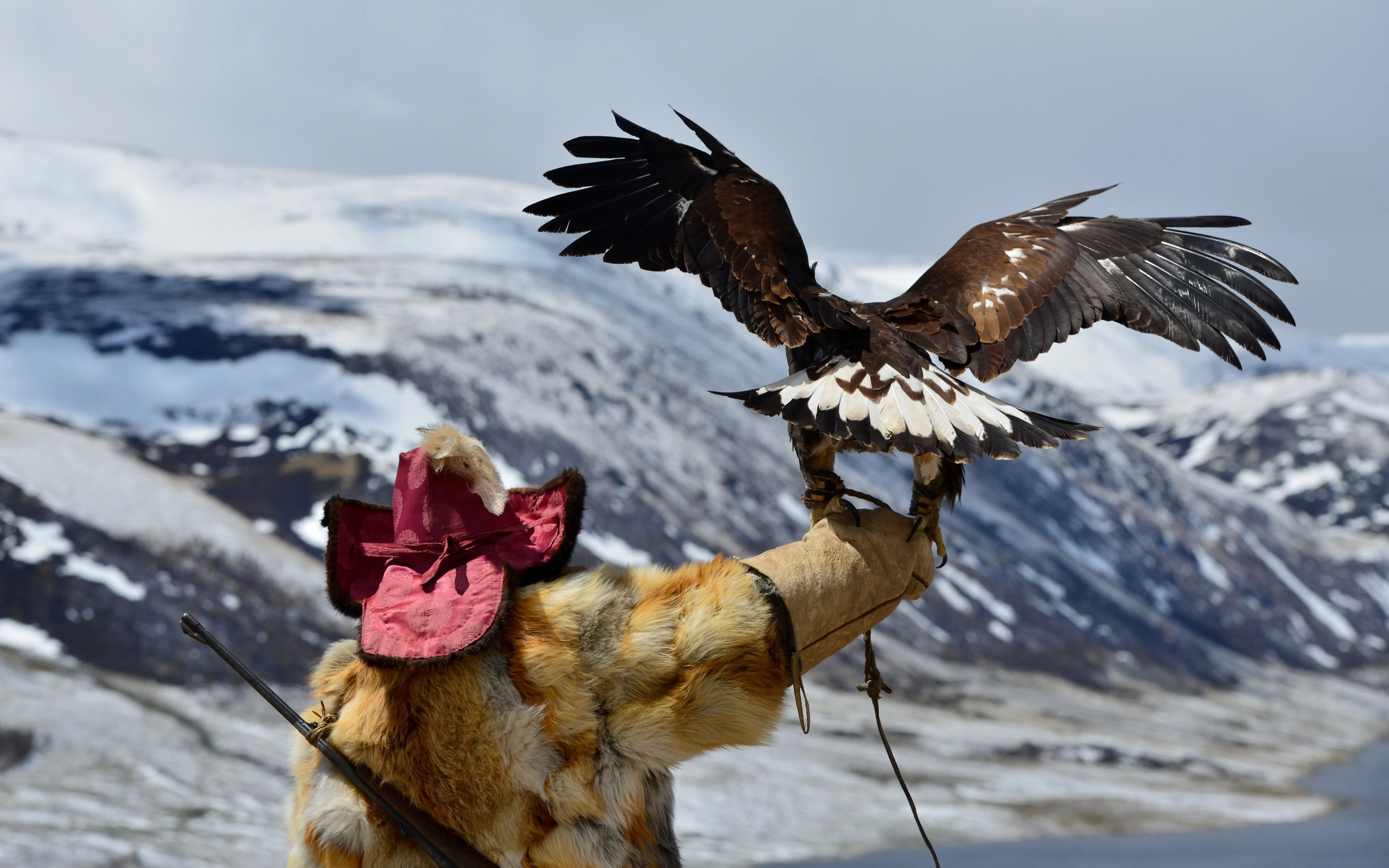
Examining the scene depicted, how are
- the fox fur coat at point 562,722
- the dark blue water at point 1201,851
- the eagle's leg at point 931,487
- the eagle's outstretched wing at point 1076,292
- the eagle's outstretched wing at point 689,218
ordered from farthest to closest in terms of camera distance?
the dark blue water at point 1201,851 → the eagle's outstretched wing at point 689,218 → the eagle's outstretched wing at point 1076,292 → the eagle's leg at point 931,487 → the fox fur coat at point 562,722

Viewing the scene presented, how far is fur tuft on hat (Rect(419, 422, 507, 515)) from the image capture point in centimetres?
184

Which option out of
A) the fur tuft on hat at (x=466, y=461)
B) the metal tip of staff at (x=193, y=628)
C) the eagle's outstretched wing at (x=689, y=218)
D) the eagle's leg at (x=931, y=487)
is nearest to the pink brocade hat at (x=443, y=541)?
the fur tuft on hat at (x=466, y=461)

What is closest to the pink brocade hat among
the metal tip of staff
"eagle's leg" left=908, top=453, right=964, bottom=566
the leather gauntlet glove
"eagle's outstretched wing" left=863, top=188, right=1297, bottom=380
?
the metal tip of staff

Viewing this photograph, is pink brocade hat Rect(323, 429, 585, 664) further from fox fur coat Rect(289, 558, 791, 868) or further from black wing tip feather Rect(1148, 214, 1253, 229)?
black wing tip feather Rect(1148, 214, 1253, 229)

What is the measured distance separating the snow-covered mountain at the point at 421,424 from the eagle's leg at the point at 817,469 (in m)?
8.84

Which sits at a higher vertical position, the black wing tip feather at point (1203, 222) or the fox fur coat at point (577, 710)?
the black wing tip feather at point (1203, 222)

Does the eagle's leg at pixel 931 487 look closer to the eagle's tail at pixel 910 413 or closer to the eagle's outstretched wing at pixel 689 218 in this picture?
the eagle's tail at pixel 910 413

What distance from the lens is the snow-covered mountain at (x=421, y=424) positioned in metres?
10.5

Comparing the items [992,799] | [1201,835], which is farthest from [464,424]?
[1201,835]

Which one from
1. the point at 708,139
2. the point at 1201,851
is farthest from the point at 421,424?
the point at 1201,851

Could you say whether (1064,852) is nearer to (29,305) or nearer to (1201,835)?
(1201,835)

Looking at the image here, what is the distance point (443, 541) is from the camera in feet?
6.18

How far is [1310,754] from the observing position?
17.5 meters

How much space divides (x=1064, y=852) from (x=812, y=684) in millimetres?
3978
